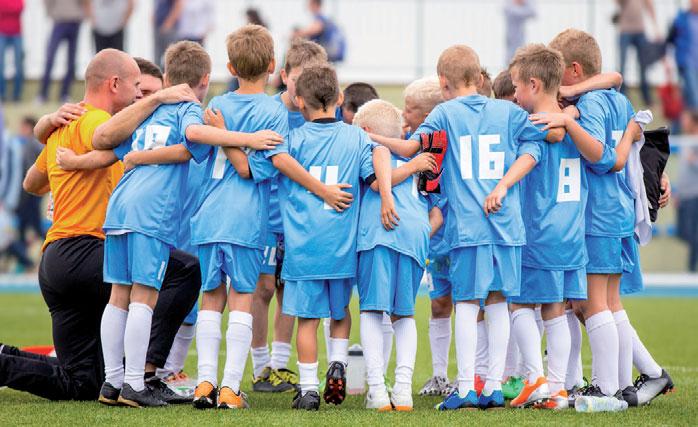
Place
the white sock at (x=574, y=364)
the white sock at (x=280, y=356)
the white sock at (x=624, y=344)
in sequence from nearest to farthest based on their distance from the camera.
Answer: the white sock at (x=624, y=344), the white sock at (x=574, y=364), the white sock at (x=280, y=356)

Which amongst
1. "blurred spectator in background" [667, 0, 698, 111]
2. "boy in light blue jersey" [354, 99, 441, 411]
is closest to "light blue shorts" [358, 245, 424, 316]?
"boy in light blue jersey" [354, 99, 441, 411]

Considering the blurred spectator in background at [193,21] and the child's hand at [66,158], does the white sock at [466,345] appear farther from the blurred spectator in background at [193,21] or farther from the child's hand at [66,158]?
the blurred spectator in background at [193,21]

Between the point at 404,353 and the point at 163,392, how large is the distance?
144cm

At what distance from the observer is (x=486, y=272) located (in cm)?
599

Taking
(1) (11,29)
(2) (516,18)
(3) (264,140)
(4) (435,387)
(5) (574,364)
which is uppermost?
(2) (516,18)

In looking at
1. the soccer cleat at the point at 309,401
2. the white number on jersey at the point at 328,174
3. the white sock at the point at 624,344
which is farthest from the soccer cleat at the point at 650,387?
the white number on jersey at the point at 328,174

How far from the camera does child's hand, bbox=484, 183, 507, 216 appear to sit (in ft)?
19.6

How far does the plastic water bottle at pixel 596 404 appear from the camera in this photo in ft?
19.6

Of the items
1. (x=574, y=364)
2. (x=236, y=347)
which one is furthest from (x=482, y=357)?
(x=236, y=347)

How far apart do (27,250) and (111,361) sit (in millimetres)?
12766

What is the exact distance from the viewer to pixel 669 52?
20547 millimetres

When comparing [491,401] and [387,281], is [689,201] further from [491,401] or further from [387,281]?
[387,281]

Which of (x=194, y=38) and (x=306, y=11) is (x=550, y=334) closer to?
(x=194, y=38)

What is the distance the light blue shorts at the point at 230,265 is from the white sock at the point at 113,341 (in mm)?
501
